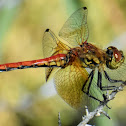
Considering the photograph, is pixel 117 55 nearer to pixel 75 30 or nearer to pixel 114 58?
pixel 114 58

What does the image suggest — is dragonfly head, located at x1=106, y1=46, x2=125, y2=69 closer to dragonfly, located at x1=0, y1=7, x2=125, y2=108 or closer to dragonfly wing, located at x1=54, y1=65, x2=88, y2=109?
dragonfly, located at x1=0, y1=7, x2=125, y2=108

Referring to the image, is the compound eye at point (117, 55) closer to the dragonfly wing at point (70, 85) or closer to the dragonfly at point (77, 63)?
the dragonfly at point (77, 63)

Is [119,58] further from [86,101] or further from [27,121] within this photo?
[27,121]

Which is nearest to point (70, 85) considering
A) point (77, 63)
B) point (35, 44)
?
point (77, 63)

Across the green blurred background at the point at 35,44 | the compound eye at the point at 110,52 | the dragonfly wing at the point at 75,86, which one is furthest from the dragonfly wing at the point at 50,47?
the green blurred background at the point at 35,44

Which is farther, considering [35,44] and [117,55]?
[35,44]

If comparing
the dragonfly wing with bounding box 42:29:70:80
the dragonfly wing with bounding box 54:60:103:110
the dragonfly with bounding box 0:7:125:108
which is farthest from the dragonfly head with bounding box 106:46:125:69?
the dragonfly wing with bounding box 42:29:70:80
